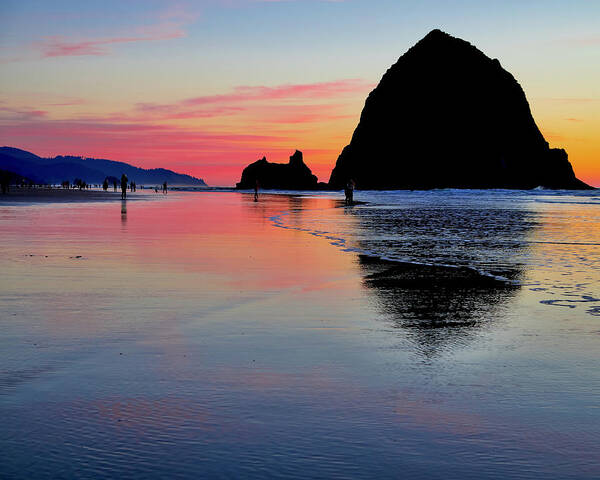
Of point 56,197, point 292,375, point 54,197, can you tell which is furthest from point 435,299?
point 56,197

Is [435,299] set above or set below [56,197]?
below

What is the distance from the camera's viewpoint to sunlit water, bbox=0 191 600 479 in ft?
13.0

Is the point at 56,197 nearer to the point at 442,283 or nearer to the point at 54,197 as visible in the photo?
the point at 54,197

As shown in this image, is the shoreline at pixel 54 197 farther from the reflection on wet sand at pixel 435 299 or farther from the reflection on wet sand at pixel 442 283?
the reflection on wet sand at pixel 435 299

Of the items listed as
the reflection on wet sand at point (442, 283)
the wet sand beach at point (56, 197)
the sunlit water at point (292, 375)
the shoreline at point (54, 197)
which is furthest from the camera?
the wet sand beach at point (56, 197)

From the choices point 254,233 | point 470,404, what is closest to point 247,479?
point 470,404

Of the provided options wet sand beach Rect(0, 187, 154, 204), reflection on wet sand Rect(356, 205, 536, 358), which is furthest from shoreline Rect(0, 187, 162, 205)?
reflection on wet sand Rect(356, 205, 536, 358)

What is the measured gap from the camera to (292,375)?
5.72 meters

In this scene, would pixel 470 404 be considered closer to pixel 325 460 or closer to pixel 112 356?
pixel 325 460

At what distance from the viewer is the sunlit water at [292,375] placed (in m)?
3.97

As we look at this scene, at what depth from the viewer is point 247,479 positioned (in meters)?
3.66

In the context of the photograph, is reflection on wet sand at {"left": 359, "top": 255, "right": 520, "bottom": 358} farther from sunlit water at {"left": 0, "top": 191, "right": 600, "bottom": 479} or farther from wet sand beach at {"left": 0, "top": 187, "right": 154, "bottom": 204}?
wet sand beach at {"left": 0, "top": 187, "right": 154, "bottom": 204}

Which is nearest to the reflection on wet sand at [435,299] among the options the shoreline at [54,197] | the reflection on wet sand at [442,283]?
the reflection on wet sand at [442,283]

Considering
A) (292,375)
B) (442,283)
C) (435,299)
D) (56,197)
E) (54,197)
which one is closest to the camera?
(292,375)
